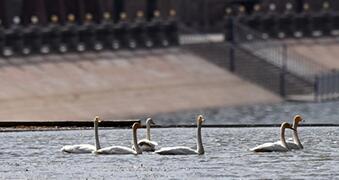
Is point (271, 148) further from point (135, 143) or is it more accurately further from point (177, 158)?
point (135, 143)

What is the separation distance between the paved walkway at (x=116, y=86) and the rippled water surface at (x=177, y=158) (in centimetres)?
2744

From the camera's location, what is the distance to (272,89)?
108 m

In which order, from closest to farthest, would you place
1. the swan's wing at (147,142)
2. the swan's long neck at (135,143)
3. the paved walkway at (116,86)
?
the swan's long neck at (135,143), the swan's wing at (147,142), the paved walkway at (116,86)

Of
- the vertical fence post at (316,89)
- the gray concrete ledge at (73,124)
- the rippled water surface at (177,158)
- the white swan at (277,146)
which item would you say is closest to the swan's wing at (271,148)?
the white swan at (277,146)

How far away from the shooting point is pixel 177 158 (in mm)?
53375

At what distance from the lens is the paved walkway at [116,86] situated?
93.2m

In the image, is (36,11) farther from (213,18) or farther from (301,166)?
(301,166)

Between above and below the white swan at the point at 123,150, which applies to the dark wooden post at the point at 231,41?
above

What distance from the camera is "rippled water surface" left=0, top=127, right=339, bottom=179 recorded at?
4878 centimetres

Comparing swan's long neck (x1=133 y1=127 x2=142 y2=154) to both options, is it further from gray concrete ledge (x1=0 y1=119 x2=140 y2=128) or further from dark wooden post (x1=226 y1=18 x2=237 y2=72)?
dark wooden post (x1=226 y1=18 x2=237 y2=72)

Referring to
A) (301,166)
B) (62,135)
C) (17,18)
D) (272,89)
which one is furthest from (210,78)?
(301,166)

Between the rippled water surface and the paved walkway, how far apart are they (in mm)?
27437

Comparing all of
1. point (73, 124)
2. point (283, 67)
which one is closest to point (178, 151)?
point (73, 124)

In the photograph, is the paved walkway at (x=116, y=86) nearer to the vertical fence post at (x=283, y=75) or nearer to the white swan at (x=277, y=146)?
the vertical fence post at (x=283, y=75)
